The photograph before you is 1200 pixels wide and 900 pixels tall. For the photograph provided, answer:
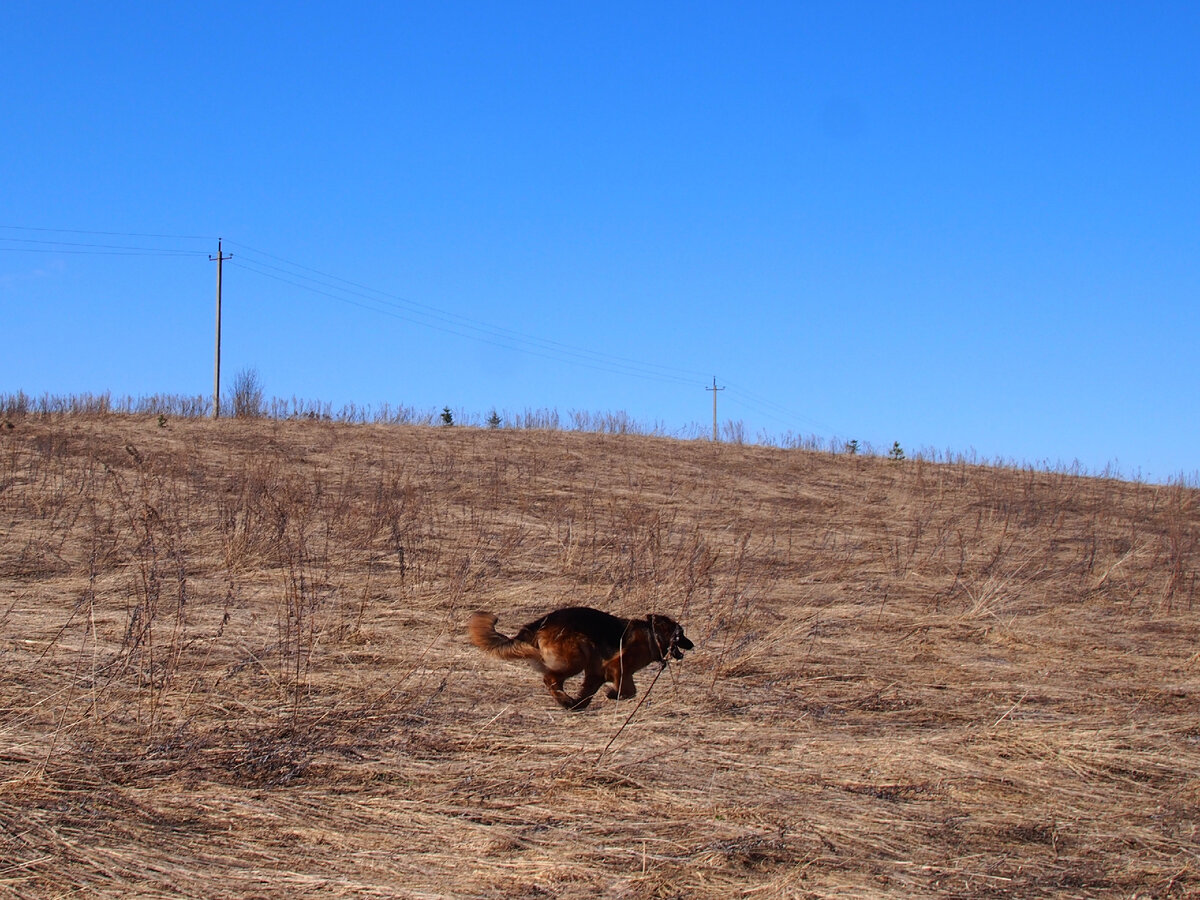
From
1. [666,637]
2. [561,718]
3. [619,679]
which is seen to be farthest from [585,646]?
[666,637]

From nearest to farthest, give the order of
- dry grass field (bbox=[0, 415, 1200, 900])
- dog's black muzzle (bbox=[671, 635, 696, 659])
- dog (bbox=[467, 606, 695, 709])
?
dry grass field (bbox=[0, 415, 1200, 900]) → dog (bbox=[467, 606, 695, 709]) → dog's black muzzle (bbox=[671, 635, 696, 659])

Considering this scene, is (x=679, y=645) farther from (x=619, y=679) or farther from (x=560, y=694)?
(x=560, y=694)

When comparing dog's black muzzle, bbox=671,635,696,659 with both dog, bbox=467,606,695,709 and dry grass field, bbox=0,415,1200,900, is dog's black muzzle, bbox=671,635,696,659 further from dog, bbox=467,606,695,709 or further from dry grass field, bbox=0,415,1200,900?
dry grass field, bbox=0,415,1200,900

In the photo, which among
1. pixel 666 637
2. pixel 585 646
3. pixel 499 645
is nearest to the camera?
pixel 585 646

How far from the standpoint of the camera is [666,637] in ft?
17.0

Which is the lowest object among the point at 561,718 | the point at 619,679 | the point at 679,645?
the point at 561,718

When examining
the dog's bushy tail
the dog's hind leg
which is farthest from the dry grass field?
the dog's bushy tail

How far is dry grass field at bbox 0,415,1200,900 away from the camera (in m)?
3.08

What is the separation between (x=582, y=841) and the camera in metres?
3.26

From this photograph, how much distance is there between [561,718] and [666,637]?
72 cm

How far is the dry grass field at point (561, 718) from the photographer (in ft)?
10.1

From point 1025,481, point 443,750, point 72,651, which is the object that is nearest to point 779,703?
point 443,750

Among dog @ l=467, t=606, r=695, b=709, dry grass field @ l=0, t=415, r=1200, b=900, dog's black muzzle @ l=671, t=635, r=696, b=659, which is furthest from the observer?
dog's black muzzle @ l=671, t=635, r=696, b=659

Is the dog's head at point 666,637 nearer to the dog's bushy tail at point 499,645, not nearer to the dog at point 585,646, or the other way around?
the dog at point 585,646
